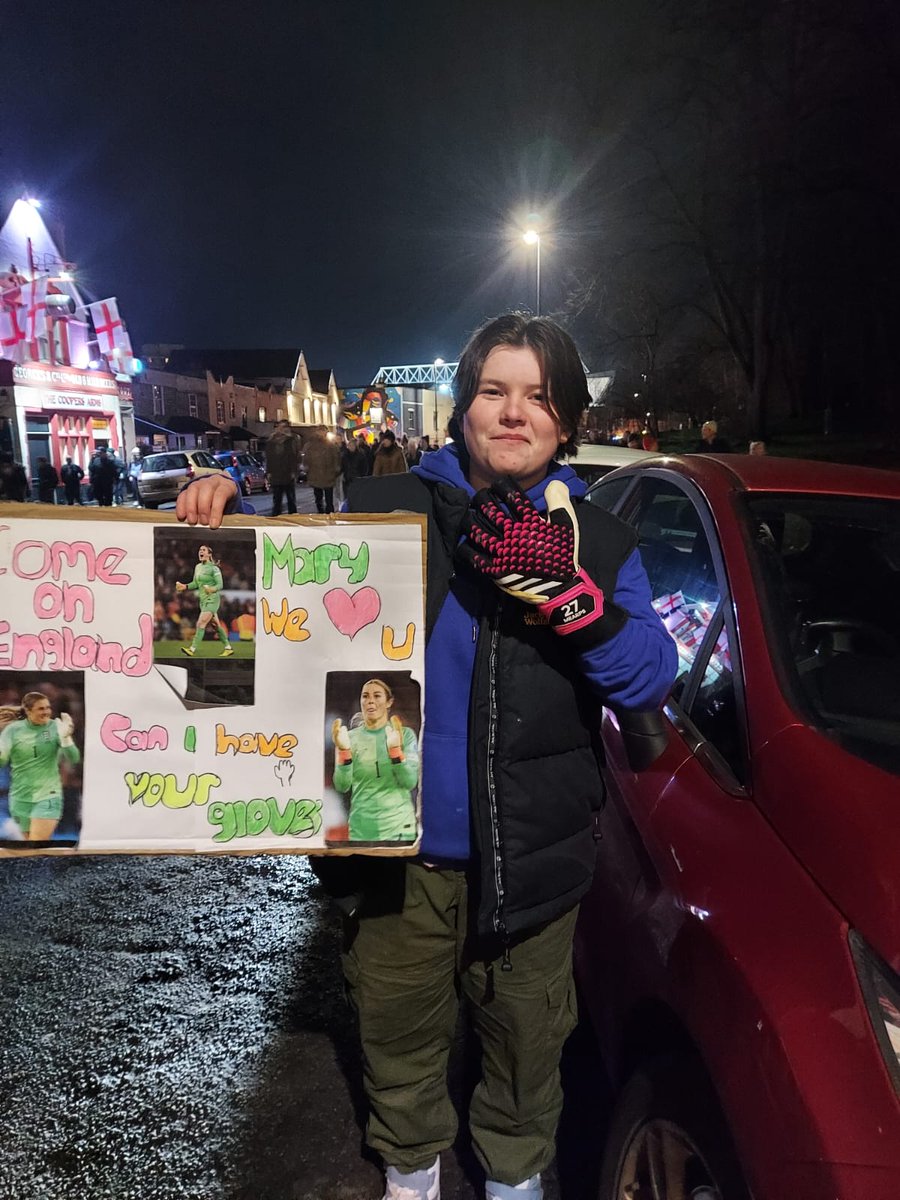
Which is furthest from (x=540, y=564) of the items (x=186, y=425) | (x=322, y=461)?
(x=186, y=425)

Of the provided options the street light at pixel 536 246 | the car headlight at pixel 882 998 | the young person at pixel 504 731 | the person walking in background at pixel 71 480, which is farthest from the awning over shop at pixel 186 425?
the car headlight at pixel 882 998

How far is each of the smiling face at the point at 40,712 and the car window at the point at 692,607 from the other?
4.88ft

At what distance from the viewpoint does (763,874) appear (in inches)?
57.9

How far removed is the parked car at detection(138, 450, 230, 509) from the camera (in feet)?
68.9

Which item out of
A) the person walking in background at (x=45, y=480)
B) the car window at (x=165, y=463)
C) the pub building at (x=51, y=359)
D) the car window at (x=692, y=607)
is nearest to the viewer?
the car window at (x=692, y=607)

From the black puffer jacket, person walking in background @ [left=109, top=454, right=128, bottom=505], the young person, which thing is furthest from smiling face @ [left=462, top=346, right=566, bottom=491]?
person walking in background @ [left=109, top=454, right=128, bottom=505]

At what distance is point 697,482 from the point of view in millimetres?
2551

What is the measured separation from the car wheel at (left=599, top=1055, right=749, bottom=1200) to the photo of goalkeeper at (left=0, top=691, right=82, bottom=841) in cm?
136

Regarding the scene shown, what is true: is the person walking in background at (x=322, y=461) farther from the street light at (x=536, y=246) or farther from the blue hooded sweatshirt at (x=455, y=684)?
the blue hooded sweatshirt at (x=455, y=684)

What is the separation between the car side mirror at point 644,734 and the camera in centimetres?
181

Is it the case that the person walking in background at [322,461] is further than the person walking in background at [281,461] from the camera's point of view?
Yes

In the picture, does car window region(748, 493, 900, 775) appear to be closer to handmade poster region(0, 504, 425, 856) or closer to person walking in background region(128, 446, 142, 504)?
handmade poster region(0, 504, 425, 856)

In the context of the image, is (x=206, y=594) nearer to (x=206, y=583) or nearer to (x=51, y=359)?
(x=206, y=583)

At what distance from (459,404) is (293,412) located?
225ft
